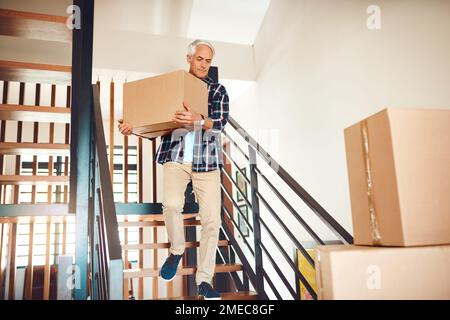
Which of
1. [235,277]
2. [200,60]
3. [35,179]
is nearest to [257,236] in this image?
[235,277]

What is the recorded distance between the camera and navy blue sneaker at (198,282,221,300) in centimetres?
164

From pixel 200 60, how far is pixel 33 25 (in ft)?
2.65

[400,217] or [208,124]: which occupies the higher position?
[208,124]

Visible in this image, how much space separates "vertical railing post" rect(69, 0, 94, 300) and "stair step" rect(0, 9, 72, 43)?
8 centimetres

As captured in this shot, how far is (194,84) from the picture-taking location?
1691mm

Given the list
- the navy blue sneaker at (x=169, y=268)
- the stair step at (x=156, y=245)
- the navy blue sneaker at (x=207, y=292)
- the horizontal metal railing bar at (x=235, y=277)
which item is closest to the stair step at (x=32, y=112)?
the stair step at (x=156, y=245)

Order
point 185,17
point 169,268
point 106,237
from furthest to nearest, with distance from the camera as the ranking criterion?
point 185,17 < point 169,268 < point 106,237

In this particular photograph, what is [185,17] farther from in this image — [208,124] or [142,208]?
[208,124]

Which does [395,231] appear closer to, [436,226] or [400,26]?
[436,226]

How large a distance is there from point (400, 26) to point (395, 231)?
1535 mm

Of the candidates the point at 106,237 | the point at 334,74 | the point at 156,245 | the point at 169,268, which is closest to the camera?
the point at 106,237

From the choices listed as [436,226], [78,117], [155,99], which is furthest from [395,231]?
[78,117]

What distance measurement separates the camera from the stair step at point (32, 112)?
1835 millimetres

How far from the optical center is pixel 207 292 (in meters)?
1.66
